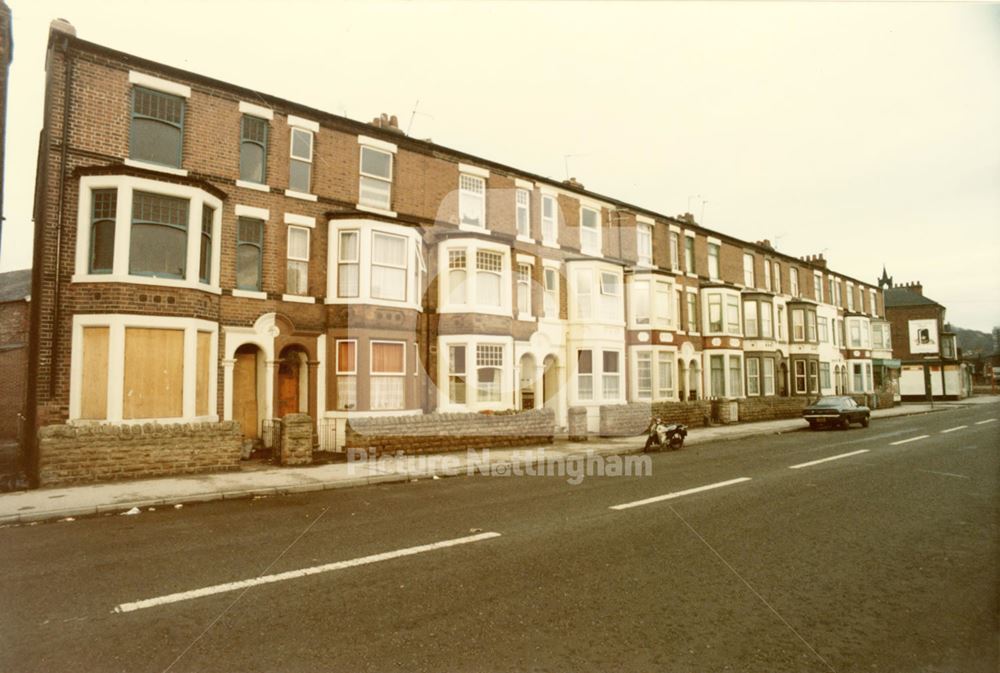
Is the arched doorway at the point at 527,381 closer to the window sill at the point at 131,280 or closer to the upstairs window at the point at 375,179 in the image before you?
the upstairs window at the point at 375,179

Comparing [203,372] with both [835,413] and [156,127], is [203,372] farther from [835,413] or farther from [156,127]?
[835,413]

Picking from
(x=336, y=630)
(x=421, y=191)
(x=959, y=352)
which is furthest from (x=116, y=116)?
(x=959, y=352)

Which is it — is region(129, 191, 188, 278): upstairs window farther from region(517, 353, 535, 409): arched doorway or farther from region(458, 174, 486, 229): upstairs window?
region(517, 353, 535, 409): arched doorway

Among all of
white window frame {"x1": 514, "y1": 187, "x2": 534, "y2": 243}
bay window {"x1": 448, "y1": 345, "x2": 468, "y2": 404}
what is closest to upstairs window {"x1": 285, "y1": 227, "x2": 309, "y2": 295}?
bay window {"x1": 448, "y1": 345, "x2": 468, "y2": 404}

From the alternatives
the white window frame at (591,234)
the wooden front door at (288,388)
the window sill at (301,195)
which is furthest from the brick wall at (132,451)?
the white window frame at (591,234)

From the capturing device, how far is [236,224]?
15477 mm

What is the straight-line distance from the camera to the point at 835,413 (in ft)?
79.9

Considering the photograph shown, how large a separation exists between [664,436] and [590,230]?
464 inches

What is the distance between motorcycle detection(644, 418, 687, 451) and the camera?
1728 cm

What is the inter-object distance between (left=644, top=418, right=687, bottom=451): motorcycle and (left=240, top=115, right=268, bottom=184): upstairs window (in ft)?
47.1

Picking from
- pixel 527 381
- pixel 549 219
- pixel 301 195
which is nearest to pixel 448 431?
pixel 527 381

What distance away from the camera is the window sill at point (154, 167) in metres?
13.7

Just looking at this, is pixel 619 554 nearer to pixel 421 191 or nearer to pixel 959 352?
pixel 421 191

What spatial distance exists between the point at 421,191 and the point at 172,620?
16.8m
